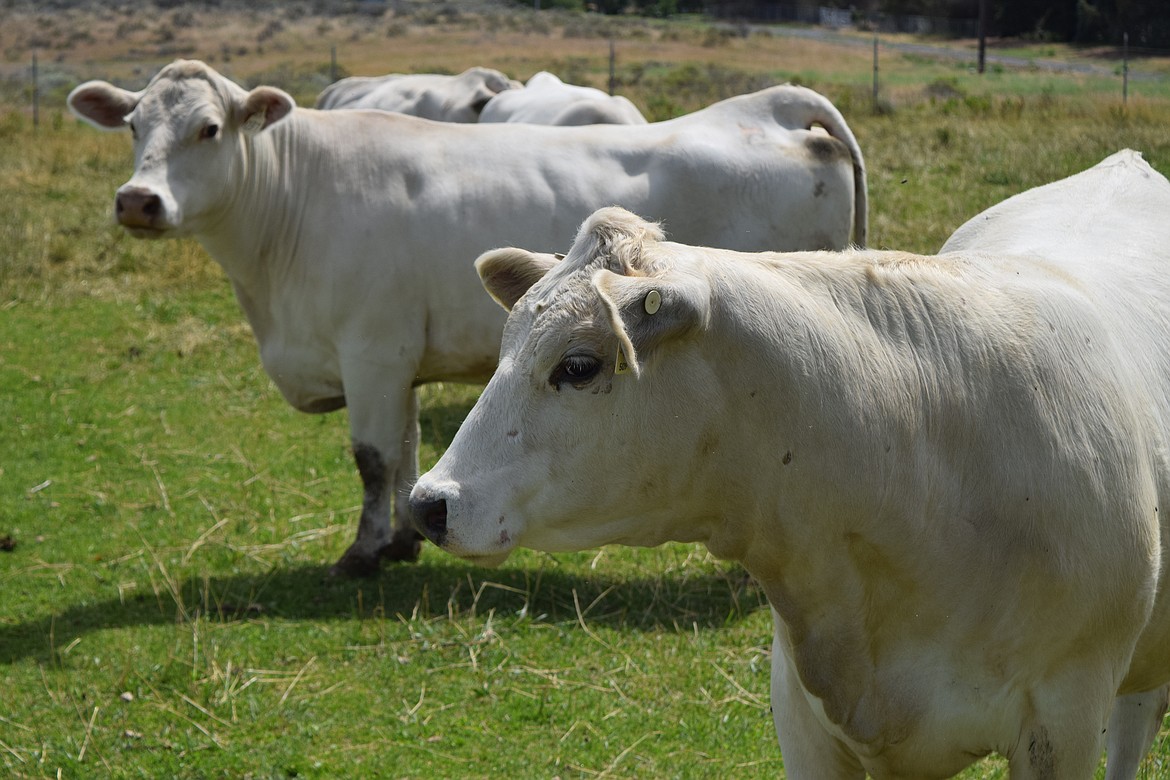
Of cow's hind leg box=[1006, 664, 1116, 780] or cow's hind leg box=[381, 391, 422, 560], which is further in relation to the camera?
cow's hind leg box=[381, 391, 422, 560]

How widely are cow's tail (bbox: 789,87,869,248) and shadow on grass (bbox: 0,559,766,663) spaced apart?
1.94 meters

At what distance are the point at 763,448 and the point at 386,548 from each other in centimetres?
398

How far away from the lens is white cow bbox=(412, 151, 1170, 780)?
2375mm

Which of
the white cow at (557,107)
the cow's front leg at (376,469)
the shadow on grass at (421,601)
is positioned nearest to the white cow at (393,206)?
the cow's front leg at (376,469)

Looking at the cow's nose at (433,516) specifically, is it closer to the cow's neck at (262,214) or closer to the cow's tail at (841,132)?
the cow's neck at (262,214)

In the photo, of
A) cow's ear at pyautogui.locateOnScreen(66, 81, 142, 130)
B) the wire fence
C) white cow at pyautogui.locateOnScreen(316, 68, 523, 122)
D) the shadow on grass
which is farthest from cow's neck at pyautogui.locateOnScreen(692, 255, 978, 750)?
the wire fence

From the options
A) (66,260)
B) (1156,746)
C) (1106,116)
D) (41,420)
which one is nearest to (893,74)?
(1106,116)

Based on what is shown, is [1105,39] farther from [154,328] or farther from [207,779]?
[207,779]

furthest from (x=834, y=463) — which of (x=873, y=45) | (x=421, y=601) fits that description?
(x=873, y=45)

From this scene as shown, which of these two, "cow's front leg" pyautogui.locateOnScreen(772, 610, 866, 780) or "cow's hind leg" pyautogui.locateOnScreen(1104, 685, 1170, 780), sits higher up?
"cow's front leg" pyautogui.locateOnScreen(772, 610, 866, 780)

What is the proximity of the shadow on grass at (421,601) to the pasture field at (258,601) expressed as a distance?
1 centimetres

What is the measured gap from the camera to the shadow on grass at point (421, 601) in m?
5.48

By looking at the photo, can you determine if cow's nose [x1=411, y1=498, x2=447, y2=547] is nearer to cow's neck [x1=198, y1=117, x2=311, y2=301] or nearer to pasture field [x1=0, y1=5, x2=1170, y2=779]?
pasture field [x1=0, y1=5, x2=1170, y2=779]

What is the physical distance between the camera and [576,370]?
2.35 m
